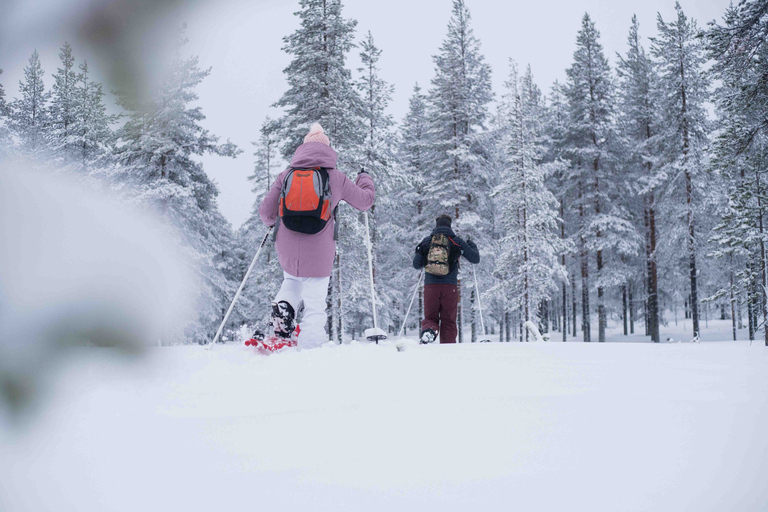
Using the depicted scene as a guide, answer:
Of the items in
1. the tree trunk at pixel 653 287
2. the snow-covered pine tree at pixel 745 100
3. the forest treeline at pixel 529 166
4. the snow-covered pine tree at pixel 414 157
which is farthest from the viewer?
the snow-covered pine tree at pixel 414 157

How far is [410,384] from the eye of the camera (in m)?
2.20

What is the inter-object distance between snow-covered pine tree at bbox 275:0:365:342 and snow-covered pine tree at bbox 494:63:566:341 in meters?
6.42

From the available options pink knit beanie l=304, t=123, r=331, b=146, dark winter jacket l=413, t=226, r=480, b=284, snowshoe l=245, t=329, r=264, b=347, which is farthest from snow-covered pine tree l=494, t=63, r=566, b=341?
snowshoe l=245, t=329, r=264, b=347

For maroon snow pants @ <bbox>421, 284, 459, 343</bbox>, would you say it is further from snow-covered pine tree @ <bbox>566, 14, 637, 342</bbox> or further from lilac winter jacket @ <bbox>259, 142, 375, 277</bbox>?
snow-covered pine tree @ <bbox>566, 14, 637, 342</bbox>

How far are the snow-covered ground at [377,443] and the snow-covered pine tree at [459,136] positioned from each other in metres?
16.1

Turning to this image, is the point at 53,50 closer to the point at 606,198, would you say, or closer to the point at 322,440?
the point at 322,440

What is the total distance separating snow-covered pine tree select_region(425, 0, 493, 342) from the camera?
61.1 feet

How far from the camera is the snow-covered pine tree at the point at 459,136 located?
18625 mm

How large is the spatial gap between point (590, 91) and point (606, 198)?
5.48m

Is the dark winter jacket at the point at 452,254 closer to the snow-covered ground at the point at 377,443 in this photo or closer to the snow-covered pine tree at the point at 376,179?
the snow-covered ground at the point at 377,443

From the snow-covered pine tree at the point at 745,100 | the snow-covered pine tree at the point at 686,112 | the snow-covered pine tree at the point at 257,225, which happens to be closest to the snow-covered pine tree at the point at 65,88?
the snow-covered pine tree at the point at 745,100

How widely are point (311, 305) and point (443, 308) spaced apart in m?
2.85

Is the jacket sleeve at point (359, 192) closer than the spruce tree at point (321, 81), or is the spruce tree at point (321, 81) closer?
the jacket sleeve at point (359, 192)

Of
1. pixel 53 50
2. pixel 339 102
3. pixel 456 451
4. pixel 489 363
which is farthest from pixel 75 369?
pixel 339 102
